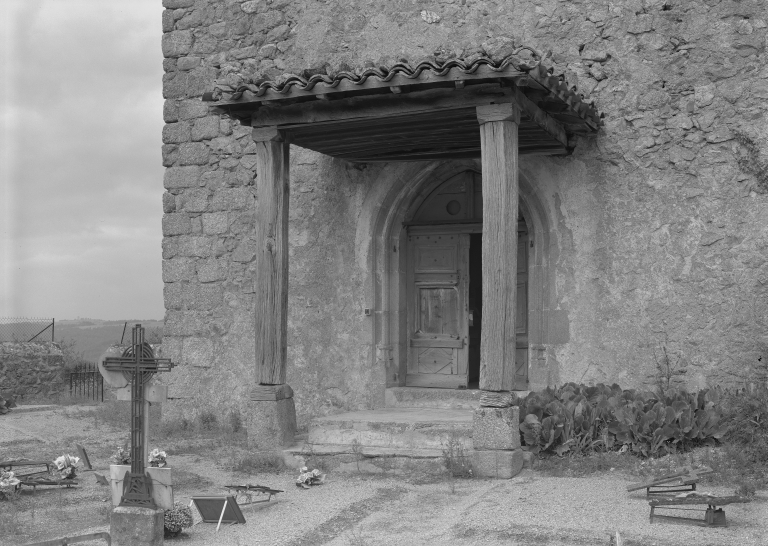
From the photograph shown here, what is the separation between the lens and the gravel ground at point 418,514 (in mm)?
5250

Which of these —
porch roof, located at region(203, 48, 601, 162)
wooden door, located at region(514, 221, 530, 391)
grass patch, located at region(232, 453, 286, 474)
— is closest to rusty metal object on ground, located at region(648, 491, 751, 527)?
porch roof, located at region(203, 48, 601, 162)

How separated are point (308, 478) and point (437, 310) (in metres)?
3.41

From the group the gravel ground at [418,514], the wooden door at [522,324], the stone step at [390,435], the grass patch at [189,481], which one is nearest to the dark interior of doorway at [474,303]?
the wooden door at [522,324]

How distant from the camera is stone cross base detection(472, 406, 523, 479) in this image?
23.0 ft

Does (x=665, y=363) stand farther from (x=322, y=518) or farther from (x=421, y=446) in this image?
(x=322, y=518)

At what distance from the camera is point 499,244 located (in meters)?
7.20

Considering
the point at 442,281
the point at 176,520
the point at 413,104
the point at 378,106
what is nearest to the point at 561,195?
the point at 442,281

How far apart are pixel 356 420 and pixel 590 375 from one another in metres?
2.33

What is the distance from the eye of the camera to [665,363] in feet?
27.2

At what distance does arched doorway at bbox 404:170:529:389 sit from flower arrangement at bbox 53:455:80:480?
12.5 ft

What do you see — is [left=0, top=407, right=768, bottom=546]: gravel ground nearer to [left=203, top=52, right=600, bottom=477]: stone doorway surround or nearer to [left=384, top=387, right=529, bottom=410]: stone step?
[left=203, top=52, right=600, bottom=477]: stone doorway surround

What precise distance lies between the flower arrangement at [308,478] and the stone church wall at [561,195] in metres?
2.49

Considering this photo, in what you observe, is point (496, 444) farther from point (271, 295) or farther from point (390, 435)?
point (271, 295)

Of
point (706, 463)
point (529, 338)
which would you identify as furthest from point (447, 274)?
point (706, 463)
